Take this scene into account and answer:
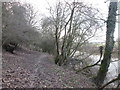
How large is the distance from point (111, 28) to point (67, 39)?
5.50 m

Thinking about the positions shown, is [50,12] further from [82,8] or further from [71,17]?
[82,8]

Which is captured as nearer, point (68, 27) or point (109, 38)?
point (109, 38)

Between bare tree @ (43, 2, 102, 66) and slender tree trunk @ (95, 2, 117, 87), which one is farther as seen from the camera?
bare tree @ (43, 2, 102, 66)

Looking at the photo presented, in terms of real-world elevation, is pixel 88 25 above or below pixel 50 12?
below

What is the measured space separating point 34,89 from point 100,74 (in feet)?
13.0

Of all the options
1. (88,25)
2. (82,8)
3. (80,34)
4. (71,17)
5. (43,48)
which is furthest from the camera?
(43,48)

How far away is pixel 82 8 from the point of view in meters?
8.23

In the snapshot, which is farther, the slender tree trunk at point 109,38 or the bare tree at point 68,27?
the bare tree at point 68,27

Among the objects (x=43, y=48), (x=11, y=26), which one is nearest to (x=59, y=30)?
(x=11, y=26)

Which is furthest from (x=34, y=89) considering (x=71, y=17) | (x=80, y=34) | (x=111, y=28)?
(x=80, y=34)

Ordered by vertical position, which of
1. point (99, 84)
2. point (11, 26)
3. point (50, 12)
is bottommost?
point (99, 84)

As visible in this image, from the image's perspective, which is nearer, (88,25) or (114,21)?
(114,21)

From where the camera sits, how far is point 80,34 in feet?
43.6

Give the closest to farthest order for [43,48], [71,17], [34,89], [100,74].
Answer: [34,89] → [100,74] → [71,17] → [43,48]
